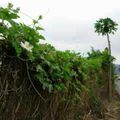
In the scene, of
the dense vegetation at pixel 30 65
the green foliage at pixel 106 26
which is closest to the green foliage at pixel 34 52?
the dense vegetation at pixel 30 65

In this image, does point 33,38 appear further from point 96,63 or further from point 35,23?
point 96,63

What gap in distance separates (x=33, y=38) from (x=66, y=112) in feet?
6.58

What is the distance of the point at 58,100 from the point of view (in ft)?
18.2

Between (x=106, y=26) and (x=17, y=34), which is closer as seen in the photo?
(x=17, y=34)

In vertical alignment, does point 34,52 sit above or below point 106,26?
below

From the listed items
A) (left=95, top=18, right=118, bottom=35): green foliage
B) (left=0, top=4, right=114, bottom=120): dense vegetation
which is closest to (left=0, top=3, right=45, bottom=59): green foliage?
(left=0, top=4, right=114, bottom=120): dense vegetation

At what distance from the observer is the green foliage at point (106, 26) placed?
15656 millimetres

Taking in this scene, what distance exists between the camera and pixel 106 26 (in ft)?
51.5

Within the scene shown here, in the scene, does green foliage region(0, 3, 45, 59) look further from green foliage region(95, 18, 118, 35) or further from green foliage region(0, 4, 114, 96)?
A: green foliage region(95, 18, 118, 35)

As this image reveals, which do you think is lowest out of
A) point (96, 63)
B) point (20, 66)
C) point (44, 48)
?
point (20, 66)

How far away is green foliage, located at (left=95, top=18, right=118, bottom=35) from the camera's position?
616 inches

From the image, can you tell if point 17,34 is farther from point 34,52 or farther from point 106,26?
point 106,26

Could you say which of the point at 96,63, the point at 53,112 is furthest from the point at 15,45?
the point at 96,63

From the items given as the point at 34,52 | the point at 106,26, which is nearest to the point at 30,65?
the point at 34,52
